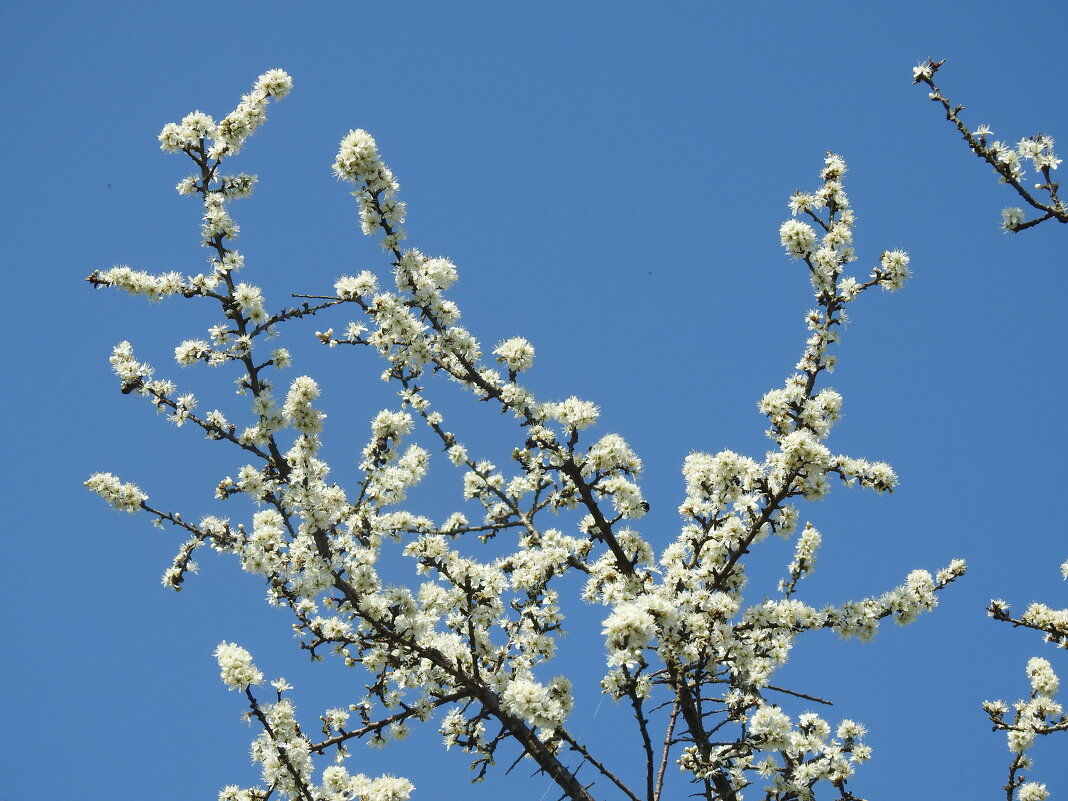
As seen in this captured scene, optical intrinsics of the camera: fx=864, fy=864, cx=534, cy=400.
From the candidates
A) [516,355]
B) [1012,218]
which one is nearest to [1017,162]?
[1012,218]

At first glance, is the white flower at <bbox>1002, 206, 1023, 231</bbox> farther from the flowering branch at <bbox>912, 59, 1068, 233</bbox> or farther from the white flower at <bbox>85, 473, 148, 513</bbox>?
the white flower at <bbox>85, 473, 148, 513</bbox>

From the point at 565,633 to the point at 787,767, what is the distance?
2.57m

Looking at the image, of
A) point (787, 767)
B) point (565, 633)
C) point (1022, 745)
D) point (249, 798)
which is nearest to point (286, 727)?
point (249, 798)

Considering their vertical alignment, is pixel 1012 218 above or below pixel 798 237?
below

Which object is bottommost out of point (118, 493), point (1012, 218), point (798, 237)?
point (1012, 218)

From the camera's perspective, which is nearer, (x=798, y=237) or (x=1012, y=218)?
(x=1012, y=218)

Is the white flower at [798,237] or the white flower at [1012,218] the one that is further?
the white flower at [798,237]

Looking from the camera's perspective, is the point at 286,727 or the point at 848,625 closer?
the point at 286,727

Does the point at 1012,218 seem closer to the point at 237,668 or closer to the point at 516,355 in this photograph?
the point at 516,355

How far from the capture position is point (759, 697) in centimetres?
813

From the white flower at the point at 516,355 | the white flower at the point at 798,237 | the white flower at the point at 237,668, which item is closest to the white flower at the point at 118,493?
the white flower at the point at 237,668

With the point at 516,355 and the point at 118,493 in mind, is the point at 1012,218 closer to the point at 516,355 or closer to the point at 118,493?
the point at 516,355

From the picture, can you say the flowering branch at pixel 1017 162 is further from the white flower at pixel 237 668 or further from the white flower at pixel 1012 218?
the white flower at pixel 237 668

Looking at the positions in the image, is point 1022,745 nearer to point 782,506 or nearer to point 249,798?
point 782,506
